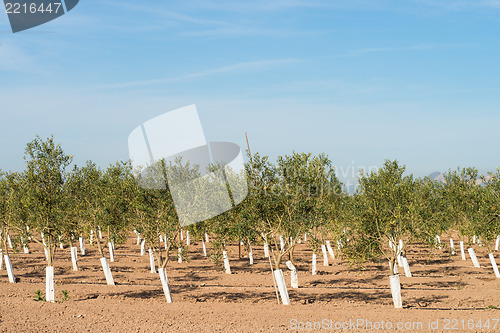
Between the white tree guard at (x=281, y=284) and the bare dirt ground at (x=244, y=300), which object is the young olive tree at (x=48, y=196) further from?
the white tree guard at (x=281, y=284)

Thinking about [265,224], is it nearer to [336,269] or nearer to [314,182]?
[314,182]

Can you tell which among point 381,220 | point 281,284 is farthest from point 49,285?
point 381,220

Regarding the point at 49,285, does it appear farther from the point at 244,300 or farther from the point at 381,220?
the point at 381,220

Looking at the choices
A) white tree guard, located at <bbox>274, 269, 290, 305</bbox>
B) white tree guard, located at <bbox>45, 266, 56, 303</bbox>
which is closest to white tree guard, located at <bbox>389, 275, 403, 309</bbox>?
white tree guard, located at <bbox>274, 269, 290, 305</bbox>

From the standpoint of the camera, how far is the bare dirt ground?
25344 millimetres

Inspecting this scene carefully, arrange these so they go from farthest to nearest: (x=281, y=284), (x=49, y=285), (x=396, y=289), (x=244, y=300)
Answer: (x=244, y=300), (x=281, y=284), (x=49, y=285), (x=396, y=289)

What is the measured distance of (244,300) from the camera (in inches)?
1415

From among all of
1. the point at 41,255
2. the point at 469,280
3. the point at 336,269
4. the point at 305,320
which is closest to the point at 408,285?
the point at 469,280

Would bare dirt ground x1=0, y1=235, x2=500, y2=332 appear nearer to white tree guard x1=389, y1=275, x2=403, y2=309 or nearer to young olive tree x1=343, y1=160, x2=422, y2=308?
white tree guard x1=389, y1=275, x2=403, y2=309

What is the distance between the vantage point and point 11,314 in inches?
1040

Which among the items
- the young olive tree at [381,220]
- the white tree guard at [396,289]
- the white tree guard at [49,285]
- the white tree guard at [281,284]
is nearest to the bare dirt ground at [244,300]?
the white tree guard at [396,289]

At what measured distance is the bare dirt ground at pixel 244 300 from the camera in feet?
83.1

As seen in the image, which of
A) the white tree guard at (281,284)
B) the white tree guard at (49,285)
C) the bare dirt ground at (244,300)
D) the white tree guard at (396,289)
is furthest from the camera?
the white tree guard at (281,284)

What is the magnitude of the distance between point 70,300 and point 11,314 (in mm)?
7685
